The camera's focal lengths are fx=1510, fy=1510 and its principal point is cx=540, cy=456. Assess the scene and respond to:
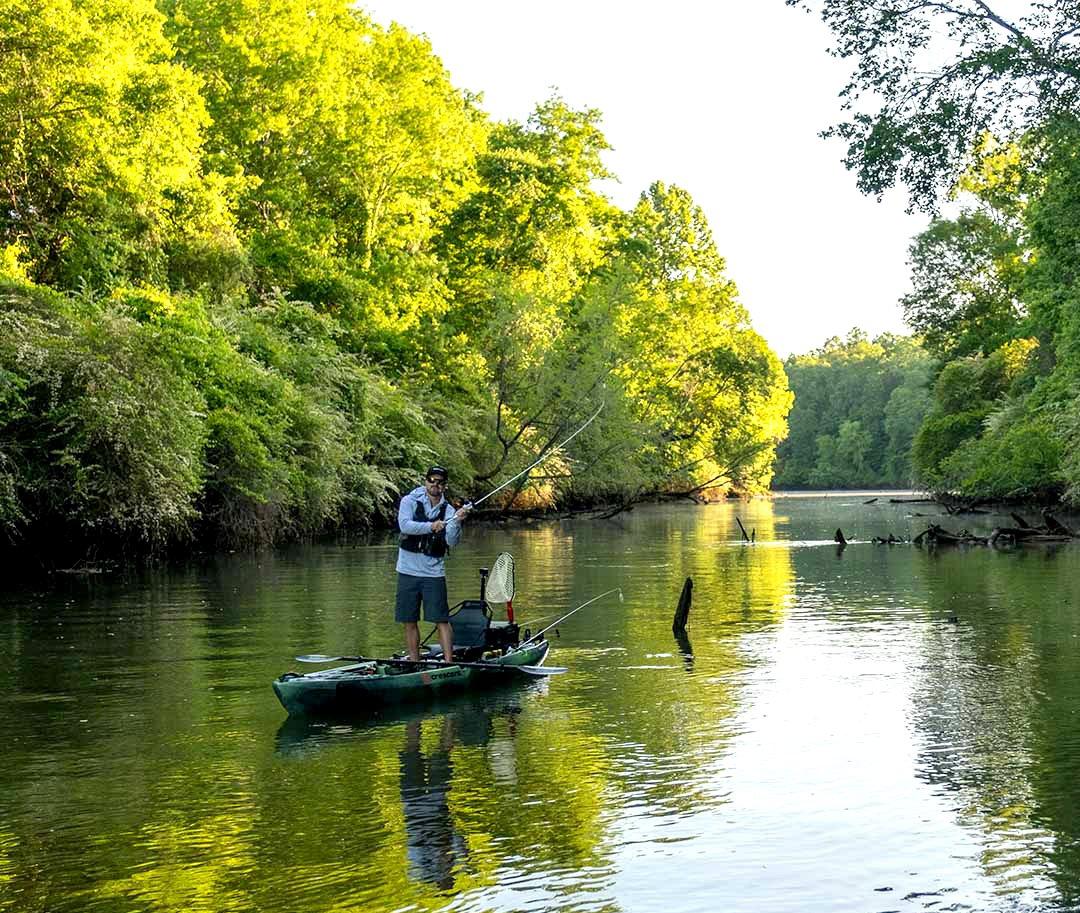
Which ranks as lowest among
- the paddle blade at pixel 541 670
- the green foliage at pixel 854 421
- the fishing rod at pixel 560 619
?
the paddle blade at pixel 541 670

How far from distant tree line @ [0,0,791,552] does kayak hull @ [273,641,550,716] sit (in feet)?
45.1

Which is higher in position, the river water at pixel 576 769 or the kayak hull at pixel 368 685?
the kayak hull at pixel 368 685

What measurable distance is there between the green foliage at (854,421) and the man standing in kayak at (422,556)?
12172 centimetres

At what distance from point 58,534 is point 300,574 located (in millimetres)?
5323

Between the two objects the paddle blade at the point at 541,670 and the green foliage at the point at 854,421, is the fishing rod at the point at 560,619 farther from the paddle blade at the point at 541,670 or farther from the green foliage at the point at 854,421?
the green foliage at the point at 854,421

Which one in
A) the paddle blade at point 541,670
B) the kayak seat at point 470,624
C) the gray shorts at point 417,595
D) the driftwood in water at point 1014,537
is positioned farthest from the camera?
the driftwood in water at point 1014,537

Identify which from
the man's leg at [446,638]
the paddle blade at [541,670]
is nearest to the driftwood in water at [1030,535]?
the paddle blade at [541,670]

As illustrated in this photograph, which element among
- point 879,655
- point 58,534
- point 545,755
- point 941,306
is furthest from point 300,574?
point 941,306

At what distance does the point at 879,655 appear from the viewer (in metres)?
17.3

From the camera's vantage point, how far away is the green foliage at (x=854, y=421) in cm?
14125

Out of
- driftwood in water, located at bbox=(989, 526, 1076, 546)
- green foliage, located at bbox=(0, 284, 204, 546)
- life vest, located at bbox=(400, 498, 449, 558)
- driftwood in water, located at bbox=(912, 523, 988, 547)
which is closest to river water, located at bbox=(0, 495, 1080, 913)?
life vest, located at bbox=(400, 498, 449, 558)

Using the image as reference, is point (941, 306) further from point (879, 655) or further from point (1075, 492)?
point (879, 655)

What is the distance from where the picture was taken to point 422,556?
14383 millimetres

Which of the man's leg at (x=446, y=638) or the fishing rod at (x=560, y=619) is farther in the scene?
the fishing rod at (x=560, y=619)
